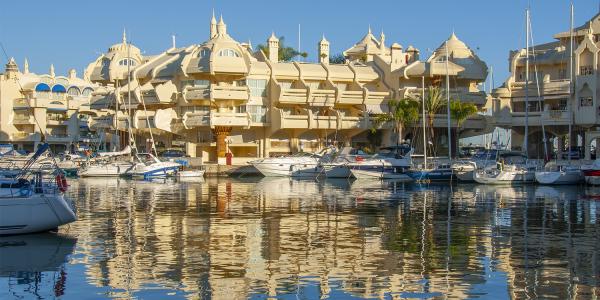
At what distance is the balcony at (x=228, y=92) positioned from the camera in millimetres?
91312

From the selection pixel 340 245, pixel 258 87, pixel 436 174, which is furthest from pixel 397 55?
pixel 340 245

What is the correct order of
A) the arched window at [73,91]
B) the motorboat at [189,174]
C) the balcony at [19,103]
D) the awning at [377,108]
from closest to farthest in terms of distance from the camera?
the motorboat at [189,174]
the awning at [377,108]
the balcony at [19,103]
the arched window at [73,91]

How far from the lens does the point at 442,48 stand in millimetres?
101125

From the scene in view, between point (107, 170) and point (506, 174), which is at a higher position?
point (107, 170)

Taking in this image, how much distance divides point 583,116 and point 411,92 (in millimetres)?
20907

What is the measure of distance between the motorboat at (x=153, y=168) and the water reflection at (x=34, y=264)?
46.6m

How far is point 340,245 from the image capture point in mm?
29719

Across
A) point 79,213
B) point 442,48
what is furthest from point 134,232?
point 442,48

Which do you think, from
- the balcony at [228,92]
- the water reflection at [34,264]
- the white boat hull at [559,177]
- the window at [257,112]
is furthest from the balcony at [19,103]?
the water reflection at [34,264]

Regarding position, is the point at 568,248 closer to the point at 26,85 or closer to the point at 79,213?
the point at 79,213

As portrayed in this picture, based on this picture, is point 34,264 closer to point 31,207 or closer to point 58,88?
point 31,207

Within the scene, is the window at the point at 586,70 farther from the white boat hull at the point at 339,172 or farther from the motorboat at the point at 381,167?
the white boat hull at the point at 339,172

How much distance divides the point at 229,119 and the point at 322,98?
1154 centimetres

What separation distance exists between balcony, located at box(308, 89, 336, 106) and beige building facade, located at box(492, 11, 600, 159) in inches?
688
